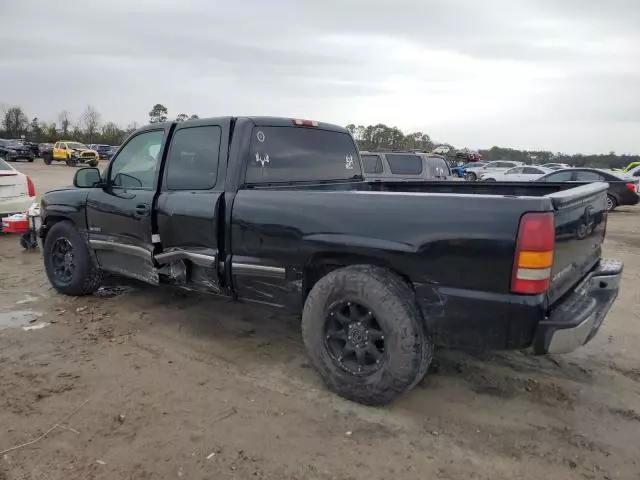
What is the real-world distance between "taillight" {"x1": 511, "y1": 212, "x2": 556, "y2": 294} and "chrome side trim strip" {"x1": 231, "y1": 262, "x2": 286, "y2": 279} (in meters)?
1.60

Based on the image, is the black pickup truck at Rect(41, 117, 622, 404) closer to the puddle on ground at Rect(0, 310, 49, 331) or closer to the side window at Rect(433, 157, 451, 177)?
the puddle on ground at Rect(0, 310, 49, 331)

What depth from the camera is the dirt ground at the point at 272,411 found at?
2.66 m

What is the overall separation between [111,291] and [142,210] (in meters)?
1.82

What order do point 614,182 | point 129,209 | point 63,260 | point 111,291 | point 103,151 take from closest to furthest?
point 129,209 < point 63,260 < point 111,291 < point 614,182 < point 103,151

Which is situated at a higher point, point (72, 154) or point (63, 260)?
point (72, 154)

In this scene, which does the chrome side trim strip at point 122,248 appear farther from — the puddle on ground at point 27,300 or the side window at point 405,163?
the side window at point 405,163

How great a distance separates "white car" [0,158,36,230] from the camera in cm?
881

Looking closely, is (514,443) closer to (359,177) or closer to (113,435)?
(113,435)

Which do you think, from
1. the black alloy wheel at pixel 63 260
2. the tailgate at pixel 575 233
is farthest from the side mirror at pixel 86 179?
the tailgate at pixel 575 233

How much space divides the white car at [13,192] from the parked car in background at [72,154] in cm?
2865

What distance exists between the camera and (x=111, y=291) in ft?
19.3

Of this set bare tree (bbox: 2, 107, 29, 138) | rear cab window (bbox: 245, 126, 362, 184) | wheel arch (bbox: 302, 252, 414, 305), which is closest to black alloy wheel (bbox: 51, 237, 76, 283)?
rear cab window (bbox: 245, 126, 362, 184)

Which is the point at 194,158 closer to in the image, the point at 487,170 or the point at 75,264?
the point at 75,264

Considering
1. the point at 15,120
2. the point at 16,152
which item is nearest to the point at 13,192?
the point at 16,152
